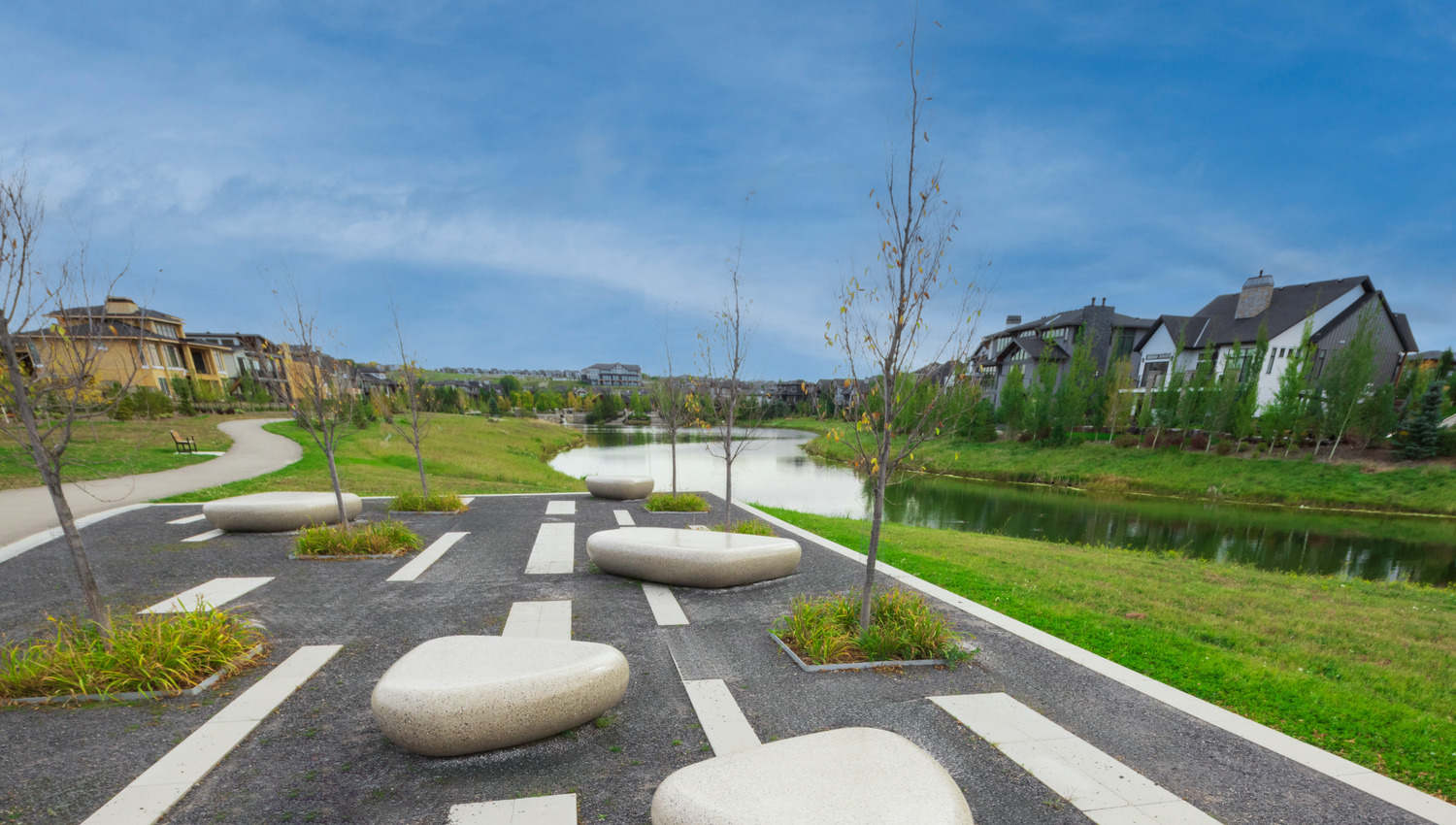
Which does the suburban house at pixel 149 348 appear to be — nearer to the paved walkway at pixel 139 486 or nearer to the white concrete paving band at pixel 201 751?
the paved walkway at pixel 139 486

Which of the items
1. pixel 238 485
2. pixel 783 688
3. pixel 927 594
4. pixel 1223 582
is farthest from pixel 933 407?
pixel 238 485

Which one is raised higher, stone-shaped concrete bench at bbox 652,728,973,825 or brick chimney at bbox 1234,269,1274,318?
brick chimney at bbox 1234,269,1274,318

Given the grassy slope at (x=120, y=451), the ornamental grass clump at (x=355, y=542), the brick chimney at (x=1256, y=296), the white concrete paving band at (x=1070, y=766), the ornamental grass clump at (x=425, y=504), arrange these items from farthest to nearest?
the brick chimney at (x=1256, y=296)
the grassy slope at (x=120, y=451)
the ornamental grass clump at (x=425, y=504)
the ornamental grass clump at (x=355, y=542)
the white concrete paving band at (x=1070, y=766)

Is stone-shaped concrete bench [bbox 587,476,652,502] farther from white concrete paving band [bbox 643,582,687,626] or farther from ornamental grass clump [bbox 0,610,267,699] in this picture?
ornamental grass clump [bbox 0,610,267,699]

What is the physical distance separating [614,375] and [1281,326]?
428 ft

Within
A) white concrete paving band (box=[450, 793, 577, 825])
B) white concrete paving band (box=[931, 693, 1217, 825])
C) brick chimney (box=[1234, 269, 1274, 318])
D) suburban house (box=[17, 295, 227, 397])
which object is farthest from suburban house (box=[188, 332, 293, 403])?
brick chimney (box=[1234, 269, 1274, 318])

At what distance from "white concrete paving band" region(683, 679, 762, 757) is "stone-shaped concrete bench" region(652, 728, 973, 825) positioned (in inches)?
22.3

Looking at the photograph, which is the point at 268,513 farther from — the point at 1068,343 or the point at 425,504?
the point at 1068,343

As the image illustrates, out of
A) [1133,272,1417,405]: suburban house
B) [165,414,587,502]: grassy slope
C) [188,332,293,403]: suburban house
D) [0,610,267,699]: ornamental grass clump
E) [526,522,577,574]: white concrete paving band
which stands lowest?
[165,414,587,502]: grassy slope

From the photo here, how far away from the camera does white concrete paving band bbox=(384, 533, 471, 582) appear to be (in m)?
6.60

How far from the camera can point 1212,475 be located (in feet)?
82.9

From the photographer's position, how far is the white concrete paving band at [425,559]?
21.7 ft

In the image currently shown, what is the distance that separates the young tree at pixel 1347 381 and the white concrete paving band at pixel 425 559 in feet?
124

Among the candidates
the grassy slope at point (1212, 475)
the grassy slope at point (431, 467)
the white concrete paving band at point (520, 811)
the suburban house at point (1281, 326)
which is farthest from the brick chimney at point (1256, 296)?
the white concrete paving band at point (520, 811)
